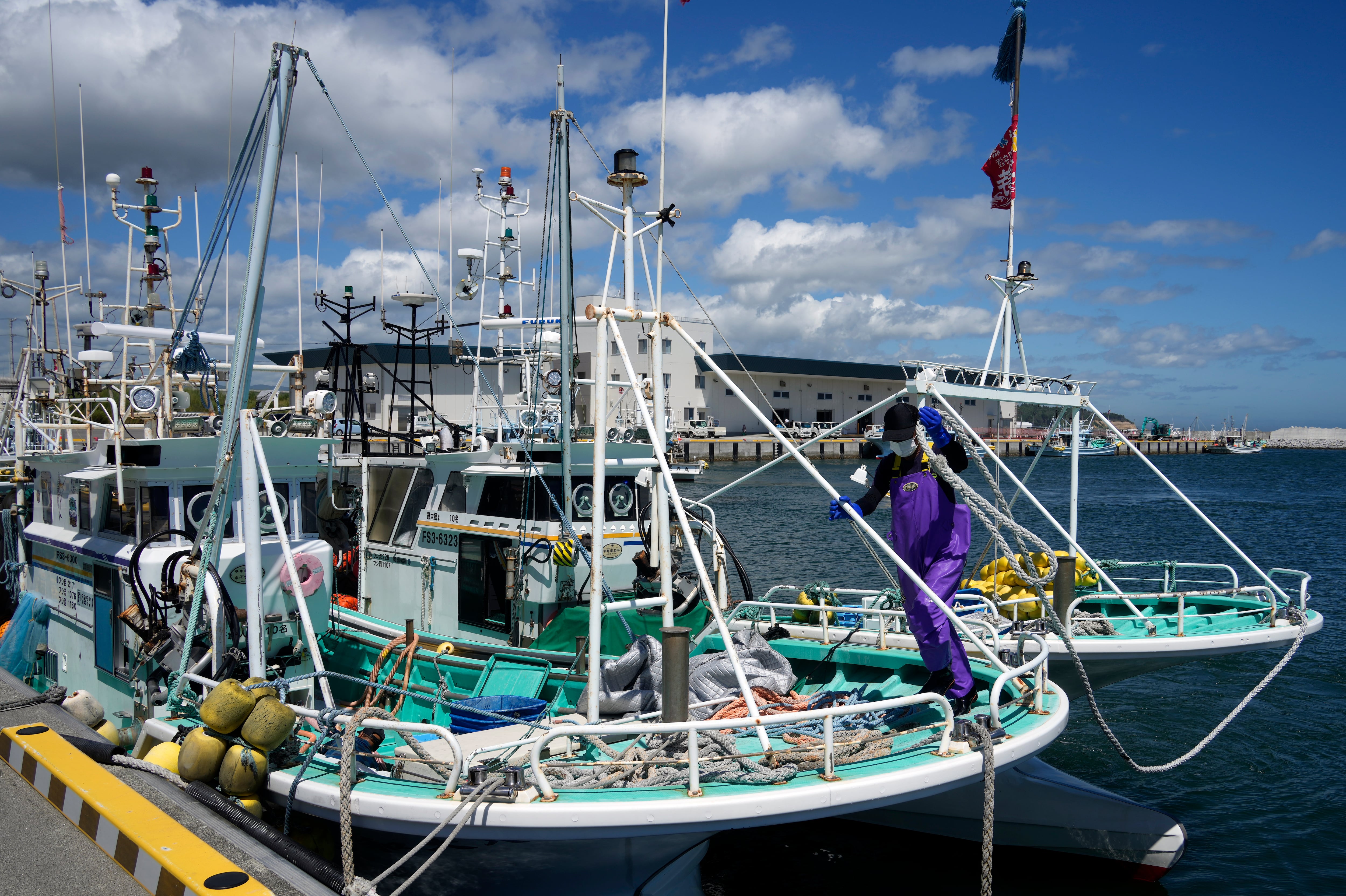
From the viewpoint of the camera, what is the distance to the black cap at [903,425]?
5.71 m

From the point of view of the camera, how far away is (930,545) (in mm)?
5746

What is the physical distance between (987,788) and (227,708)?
4.57m

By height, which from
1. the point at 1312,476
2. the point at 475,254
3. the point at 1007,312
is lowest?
the point at 1312,476

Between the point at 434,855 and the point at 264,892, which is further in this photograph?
the point at 434,855

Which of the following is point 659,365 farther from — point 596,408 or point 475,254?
point 475,254

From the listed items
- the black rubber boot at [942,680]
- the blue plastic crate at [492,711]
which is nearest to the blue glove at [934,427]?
the black rubber boot at [942,680]

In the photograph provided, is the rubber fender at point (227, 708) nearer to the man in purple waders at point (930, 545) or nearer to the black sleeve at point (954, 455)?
the man in purple waders at point (930, 545)

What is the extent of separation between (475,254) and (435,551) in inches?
214

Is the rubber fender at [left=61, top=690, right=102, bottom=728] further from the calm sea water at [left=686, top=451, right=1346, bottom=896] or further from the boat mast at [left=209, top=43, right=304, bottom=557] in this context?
the calm sea water at [left=686, top=451, right=1346, bottom=896]

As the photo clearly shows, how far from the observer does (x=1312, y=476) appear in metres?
66.0

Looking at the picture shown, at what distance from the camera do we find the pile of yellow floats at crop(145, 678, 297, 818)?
5.28 m

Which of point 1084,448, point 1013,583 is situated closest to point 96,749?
point 1013,583

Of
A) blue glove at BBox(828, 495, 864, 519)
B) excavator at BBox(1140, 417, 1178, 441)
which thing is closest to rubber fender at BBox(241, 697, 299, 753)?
blue glove at BBox(828, 495, 864, 519)

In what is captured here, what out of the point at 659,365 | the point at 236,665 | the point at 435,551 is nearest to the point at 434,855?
the point at 236,665
